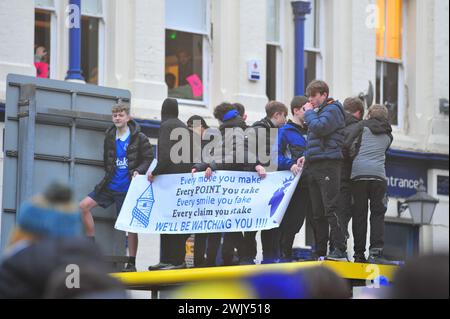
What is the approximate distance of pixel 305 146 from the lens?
13250mm

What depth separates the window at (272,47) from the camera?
907 inches

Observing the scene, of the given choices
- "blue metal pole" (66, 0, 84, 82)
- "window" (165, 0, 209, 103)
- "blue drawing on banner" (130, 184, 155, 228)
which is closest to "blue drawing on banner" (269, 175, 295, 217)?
"blue drawing on banner" (130, 184, 155, 228)

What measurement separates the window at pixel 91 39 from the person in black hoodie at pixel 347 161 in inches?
303

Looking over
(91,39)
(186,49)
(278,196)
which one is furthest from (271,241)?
(186,49)

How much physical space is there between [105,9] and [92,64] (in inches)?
34.4

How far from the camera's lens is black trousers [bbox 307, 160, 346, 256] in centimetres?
1255

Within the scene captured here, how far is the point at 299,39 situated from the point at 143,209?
28.4 ft

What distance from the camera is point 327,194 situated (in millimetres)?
12539

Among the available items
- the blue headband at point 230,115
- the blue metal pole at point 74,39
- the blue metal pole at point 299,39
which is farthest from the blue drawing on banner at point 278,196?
the blue metal pole at point 299,39

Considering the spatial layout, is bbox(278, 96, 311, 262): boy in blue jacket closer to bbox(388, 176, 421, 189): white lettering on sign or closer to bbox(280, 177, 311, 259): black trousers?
bbox(280, 177, 311, 259): black trousers

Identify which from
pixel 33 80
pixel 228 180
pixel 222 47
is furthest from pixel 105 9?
pixel 228 180

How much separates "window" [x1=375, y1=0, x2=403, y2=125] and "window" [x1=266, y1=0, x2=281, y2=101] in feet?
7.52
